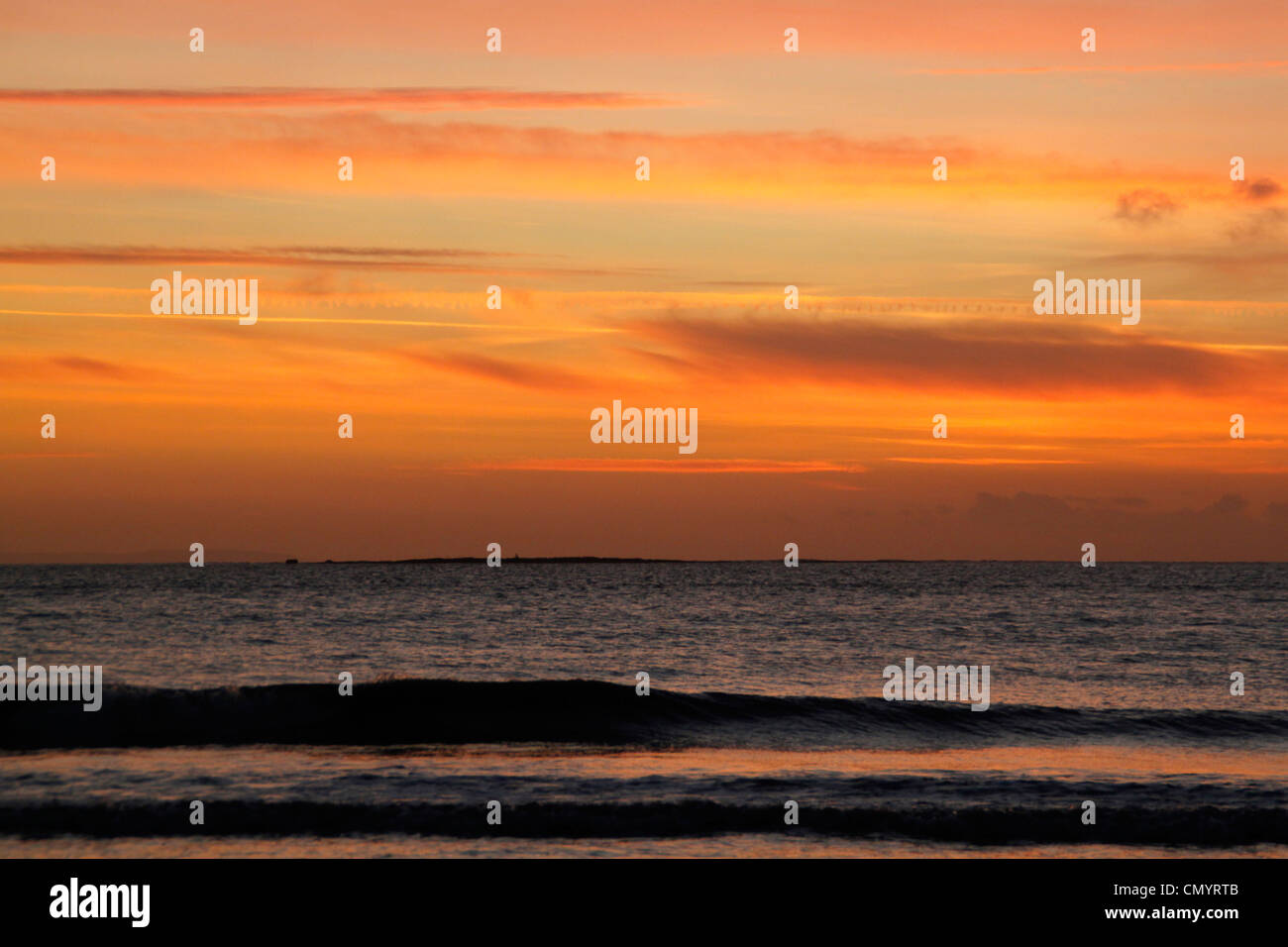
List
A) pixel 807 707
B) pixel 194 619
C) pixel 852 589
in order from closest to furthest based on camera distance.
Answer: pixel 807 707
pixel 194 619
pixel 852 589

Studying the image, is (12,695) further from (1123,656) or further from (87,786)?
(1123,656)

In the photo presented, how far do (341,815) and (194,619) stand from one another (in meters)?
37.4

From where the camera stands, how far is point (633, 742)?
77.1ft

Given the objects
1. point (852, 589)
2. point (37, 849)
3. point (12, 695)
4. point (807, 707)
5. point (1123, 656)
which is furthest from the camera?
point (852, 589)

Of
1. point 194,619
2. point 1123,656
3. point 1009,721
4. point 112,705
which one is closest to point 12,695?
point 112,705

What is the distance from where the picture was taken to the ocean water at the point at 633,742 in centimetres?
1581

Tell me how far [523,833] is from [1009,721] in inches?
576

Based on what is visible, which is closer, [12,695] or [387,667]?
Answer: [12,695]

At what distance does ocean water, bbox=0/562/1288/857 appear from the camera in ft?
51.9

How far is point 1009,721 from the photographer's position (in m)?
26.1
